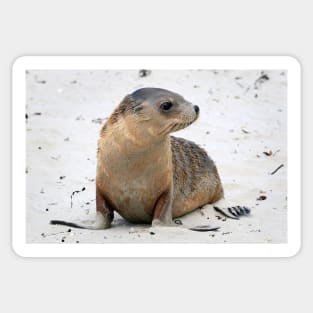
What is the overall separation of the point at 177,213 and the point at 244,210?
2.10 feet

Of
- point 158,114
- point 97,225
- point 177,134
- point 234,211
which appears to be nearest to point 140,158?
point 158,114

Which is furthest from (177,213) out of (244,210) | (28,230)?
(28,230)

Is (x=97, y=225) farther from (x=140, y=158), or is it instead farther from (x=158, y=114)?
(x=158, y=114)

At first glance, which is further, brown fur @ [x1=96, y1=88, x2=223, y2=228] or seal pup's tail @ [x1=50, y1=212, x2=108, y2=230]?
seal pup's tail @ [x1=50, y1=212, x2=108, y2=230]

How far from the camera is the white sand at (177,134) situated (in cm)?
869

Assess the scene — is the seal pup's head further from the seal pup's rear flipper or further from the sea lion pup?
the seal pup's rear flipper

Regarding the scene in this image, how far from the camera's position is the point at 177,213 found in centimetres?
902

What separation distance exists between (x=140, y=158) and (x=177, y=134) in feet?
7.43

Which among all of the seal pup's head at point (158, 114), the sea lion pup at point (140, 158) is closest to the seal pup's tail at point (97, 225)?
the sea lion pup at point (140, 158)

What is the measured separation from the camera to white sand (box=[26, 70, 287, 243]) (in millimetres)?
8688

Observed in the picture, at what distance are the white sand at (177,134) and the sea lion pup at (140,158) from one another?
15 centimetres

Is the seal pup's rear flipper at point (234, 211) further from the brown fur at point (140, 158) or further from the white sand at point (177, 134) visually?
the brown fur at point (140, 158)

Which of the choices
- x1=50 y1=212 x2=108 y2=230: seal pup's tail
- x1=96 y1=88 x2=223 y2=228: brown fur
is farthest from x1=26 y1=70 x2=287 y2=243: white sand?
x1=96 y1=88 x2=223 y2=228: brown fur
